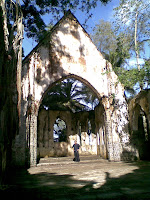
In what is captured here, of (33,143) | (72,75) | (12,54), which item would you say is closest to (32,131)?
(33,143)

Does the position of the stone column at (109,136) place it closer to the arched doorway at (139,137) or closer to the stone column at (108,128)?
the stone column at (108,128)

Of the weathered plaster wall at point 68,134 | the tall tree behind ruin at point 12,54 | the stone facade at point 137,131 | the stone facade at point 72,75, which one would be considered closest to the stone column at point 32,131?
the stone facade at point 72,75

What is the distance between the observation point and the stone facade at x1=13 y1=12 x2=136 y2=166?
35.4 ft

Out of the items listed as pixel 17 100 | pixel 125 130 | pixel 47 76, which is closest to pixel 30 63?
pixel 47 76

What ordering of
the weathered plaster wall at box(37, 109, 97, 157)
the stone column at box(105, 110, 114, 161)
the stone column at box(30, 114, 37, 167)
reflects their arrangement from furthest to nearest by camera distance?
the weathered plaster wall at box(37, 109, 97, 157) → the stone column at box(105, 110, 114, 161) → the stone column at box(30, 114, 37, 167)

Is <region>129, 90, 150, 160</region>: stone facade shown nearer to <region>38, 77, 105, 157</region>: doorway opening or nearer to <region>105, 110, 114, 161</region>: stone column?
<region>105, 110, 114, 161</region>: stone column

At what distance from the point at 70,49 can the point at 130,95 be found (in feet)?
37.2

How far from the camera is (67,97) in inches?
772

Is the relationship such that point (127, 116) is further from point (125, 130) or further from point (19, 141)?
point (19, 141)

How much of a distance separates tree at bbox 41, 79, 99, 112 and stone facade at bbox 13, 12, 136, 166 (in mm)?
7126

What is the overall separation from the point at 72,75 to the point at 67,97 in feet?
25.1

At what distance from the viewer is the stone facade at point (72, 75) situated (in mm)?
10789

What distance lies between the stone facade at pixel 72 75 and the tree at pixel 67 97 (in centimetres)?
713

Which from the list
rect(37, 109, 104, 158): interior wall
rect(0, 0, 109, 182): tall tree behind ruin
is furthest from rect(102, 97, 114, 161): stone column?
rect(37, 109, 104, 158): interior wall
